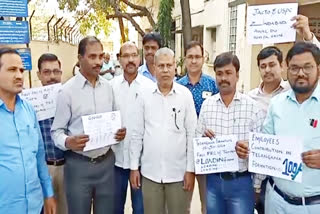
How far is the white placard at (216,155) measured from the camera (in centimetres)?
293

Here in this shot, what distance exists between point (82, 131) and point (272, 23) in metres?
1.93

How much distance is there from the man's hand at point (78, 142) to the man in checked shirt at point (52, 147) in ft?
1.70

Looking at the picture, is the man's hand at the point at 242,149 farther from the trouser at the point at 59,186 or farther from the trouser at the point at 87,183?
the trouser at the point at 59,186

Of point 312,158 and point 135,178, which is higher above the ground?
point 312,158

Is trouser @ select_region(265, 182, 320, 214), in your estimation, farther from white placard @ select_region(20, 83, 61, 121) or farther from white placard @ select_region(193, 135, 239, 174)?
white placard @ select_region(20, 83, 61, 121)

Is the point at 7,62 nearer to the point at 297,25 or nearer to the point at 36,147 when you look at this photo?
the point at 36,147

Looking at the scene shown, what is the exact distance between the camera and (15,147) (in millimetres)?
2424

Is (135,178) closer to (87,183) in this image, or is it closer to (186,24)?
(87,183)

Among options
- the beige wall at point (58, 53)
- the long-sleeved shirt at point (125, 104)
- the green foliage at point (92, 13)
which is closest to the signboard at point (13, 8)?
the long-sleeved shirt at point (125, 104)

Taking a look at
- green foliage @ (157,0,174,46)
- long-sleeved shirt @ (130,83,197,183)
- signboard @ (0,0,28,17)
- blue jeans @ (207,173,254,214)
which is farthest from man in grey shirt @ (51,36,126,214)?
green foliage @ (157,0,174,46)

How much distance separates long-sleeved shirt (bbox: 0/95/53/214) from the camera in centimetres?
239

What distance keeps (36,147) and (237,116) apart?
159 centimetres

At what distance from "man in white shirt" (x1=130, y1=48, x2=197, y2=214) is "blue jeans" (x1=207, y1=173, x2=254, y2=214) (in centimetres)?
30

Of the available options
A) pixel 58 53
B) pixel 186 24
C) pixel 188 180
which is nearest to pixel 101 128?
pixel 188 180
